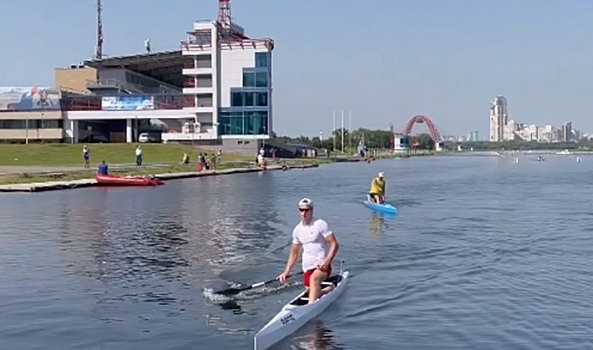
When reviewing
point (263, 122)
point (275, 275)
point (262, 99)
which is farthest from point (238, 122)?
point (275, 275)

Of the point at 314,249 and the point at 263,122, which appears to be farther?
the point at 263,122

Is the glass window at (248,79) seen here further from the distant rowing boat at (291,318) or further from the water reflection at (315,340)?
the water reflection at (315,340)

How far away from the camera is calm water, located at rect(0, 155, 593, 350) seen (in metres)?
14.6

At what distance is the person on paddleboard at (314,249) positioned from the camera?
49.6 ft

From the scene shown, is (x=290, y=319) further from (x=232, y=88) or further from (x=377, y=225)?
(x=232, y=88)

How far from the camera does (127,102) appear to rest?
121 meters

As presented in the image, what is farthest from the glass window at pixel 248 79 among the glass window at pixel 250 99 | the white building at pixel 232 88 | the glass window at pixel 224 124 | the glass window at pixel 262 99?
the glass window at pixel 224 124

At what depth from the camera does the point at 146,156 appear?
333 ft

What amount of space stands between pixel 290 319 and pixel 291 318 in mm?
51

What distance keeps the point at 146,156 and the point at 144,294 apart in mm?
85112

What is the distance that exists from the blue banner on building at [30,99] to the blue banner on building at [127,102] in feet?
Result: 24.5

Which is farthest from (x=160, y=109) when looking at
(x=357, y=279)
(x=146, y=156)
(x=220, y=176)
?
(x=357, y=279)

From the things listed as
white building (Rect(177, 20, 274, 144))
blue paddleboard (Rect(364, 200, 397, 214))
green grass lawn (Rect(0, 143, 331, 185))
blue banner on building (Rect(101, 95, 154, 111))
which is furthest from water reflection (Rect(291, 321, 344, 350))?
blue banner on building (Rect(101, 95, 154, 111))

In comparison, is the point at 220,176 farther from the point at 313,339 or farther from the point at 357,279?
the point at 313,339
